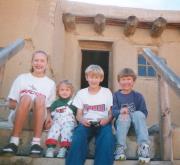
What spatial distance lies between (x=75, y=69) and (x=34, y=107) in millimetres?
4608

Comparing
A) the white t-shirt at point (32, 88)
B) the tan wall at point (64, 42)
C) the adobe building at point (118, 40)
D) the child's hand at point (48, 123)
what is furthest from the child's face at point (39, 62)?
the adobe building at point (118, 40)

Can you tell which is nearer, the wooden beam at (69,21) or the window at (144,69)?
the wooden beam at (69,21)

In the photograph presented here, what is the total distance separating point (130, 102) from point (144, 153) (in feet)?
2.41

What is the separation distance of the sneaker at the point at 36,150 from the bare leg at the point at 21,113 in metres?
0.21

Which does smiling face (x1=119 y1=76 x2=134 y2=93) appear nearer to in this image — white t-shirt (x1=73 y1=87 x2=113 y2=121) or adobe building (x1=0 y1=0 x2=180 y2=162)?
white t-shirt (x1=73 y1=87 x2=113 y2=121)

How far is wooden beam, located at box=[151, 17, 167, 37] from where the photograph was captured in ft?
25.6

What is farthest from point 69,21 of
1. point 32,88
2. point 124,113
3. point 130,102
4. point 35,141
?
point 35,141

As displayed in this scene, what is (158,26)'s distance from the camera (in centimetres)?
791

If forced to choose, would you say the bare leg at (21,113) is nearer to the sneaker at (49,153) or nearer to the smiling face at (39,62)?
the sneaker at (49,153)

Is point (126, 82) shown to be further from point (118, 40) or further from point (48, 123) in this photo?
point (118, 40)

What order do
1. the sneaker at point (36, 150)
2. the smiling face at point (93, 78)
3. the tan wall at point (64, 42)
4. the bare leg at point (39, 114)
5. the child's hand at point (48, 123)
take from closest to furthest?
the sneaker at point (36, 150) < the bare leg at point (39, 114) < the child's hand at point (48, 123) < the smiling face at point (93, 78) < the tan wall at point (64, 42)

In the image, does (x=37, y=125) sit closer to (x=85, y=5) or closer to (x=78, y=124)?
(x=78, y=124)

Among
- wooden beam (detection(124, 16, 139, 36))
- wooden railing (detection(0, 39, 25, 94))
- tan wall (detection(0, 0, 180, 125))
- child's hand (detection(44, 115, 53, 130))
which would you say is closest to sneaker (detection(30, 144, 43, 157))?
child's hand (detection(44, 115, 53, 130))

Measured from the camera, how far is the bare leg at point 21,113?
328 centimetres
